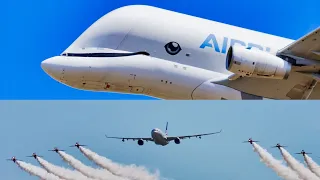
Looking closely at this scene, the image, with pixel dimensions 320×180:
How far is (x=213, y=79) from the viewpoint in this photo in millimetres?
16984

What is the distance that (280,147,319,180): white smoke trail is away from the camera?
23.5ft

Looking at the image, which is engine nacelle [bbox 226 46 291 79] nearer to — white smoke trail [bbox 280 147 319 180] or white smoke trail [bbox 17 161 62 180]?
white smoke trail [bbox 280 147 319 180]

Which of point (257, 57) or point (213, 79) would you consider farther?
point (213, 79)

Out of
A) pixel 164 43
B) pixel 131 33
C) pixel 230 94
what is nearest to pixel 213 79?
pixel 230 94

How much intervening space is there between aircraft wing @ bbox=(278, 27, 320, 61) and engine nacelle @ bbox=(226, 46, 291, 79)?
94cm

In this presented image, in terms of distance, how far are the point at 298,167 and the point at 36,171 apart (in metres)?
3.73

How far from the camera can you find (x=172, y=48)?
16938mm

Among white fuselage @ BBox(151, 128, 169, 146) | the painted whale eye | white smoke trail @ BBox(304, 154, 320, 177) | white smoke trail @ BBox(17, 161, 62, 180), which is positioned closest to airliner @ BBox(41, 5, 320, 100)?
the painted whale eye

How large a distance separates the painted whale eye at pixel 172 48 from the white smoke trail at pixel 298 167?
9912 millimetres

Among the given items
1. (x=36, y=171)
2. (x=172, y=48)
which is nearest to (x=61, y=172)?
(x=36, y=171)

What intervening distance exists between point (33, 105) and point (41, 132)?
452 mm

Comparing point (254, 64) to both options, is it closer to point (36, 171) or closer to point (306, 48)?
point (306, 48)

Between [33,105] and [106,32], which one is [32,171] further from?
[106,32]

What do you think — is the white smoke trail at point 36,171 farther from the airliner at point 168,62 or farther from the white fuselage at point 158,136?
the airliner at point 168,62
